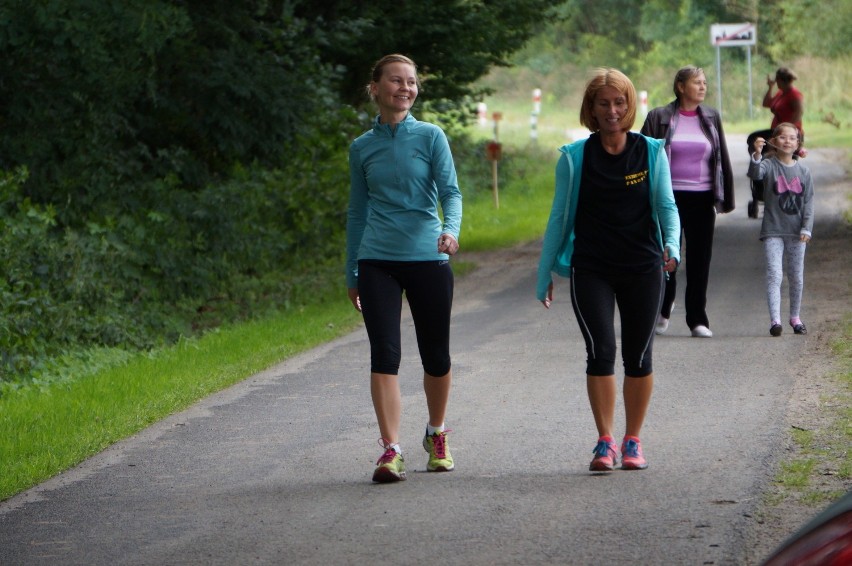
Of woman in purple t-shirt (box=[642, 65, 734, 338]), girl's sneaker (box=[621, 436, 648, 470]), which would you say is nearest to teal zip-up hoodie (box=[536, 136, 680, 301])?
girl's sneaker (box=[621, 436, 648, 470])

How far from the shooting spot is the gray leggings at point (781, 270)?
11406 mm

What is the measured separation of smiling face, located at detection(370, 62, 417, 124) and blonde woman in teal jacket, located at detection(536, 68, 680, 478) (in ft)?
2.46

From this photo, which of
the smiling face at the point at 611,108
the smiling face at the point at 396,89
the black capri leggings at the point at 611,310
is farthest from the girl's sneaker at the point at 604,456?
the smiling face at the point at 396,89

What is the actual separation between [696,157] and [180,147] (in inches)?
332

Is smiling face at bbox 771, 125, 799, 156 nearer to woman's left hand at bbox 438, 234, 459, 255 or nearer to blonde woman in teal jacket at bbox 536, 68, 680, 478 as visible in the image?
blonde woman in teal jacket at bbox 536, 68, 680, 478

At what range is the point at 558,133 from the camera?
4347cm

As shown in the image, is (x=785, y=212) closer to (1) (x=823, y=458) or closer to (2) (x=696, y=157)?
(2) (x=696, y=157)

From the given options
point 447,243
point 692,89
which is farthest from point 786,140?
point 447,243

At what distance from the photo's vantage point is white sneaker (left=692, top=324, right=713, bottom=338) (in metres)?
11.4

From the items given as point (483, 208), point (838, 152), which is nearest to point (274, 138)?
point (483, 208)

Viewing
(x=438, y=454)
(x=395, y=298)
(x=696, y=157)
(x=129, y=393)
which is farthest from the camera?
(x=696, y=157)

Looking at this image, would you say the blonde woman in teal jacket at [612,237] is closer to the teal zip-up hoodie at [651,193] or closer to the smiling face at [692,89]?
the teal zip-up hoodie at [651,193]

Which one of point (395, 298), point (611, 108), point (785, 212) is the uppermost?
point (611, 108)

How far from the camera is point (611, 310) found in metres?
7.05
